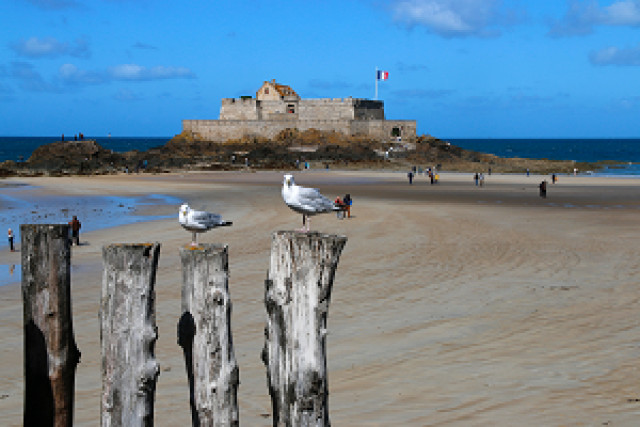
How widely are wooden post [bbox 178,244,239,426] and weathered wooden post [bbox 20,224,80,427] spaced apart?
32.2 inches

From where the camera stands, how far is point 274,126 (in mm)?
92438

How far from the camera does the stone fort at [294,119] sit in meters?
91.5

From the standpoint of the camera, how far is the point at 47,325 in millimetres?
5121

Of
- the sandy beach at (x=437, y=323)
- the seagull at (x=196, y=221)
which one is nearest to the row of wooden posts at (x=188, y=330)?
the sandy beach at (x=437, y=323)

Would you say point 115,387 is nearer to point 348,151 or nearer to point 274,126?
point 348,151

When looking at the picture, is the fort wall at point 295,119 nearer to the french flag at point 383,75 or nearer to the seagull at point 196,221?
the french flag at point 383,75

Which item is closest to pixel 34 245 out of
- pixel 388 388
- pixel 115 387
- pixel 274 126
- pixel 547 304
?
pixel 115 387

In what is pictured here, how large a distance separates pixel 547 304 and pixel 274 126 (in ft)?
270

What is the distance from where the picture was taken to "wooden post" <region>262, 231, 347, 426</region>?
4656mm

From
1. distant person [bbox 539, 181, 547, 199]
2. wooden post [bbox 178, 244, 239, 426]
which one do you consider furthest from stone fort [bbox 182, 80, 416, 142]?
wooden post [bbox 178, 244, 239, 426]

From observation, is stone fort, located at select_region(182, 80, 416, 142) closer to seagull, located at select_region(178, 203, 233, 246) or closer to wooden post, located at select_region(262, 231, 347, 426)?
seagull, located at select_region(178, 203, 233, 246)

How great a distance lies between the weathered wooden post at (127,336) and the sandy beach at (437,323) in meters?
1.66

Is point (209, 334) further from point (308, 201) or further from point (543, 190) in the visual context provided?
point (543, 190)

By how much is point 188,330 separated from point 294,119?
288 ft
